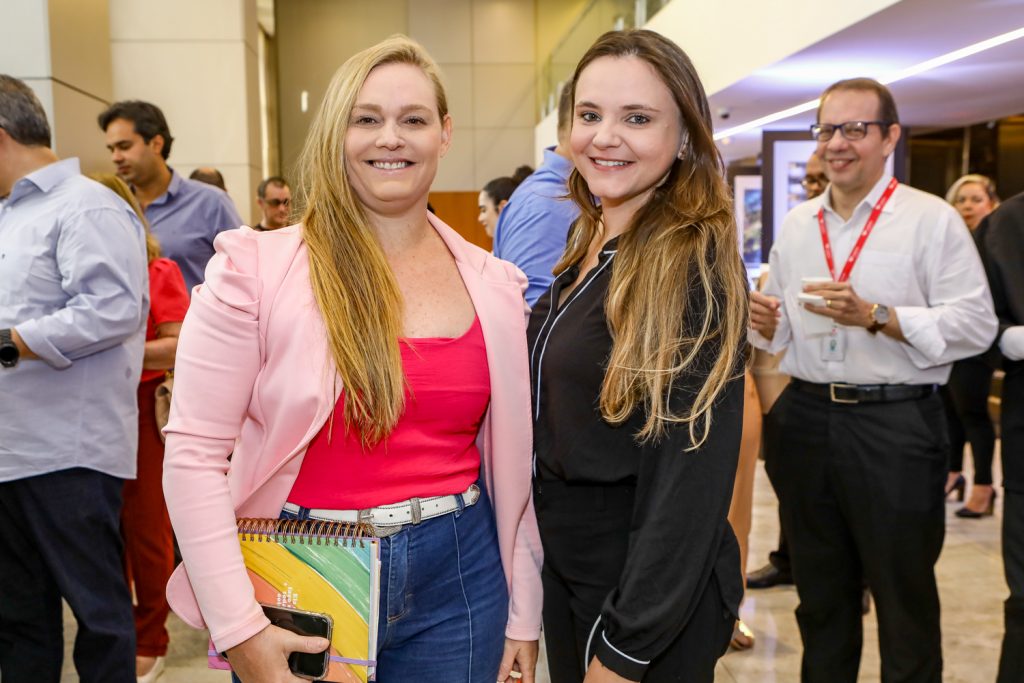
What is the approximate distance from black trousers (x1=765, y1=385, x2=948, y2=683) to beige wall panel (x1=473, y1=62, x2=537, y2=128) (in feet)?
40.8

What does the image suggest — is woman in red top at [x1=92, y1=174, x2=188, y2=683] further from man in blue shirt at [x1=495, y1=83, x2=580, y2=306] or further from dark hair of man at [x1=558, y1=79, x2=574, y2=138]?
dark hair of man at [x1=558, y1=79, x2=574, y2=138]

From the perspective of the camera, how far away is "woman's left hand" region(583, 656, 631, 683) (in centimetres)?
142

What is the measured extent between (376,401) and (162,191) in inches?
120

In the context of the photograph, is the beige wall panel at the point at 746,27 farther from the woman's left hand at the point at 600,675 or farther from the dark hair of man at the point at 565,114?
the woman's left hand at the point at 600,675

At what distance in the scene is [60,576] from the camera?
95.3 inches

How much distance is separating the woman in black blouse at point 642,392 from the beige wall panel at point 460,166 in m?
12.9

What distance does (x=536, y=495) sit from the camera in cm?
165

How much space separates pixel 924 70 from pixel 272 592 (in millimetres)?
6881

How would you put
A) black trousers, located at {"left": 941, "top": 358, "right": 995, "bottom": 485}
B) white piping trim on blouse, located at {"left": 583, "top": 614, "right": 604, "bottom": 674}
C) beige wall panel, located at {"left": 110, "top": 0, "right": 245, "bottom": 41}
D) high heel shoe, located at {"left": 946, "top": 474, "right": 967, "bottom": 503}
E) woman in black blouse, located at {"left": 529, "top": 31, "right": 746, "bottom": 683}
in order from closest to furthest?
woman in black blouse, located at {"left": 529, "top": 31, "right": 746, "bottom": 683}
white piping trim on blouse, located at {"left": 583, "top": 614, "right": 604, "bottom": 674}
black trousers, located at {"left": 941, "top": 358, "right": 995, "bottom": 485}
high heel shoe, located at {"left": 946, "top": 474, "right": 967, "bottom": 503}
beige wall panel, located at {"left": 110, "top": 0, "right": 245, "bottom": 41}

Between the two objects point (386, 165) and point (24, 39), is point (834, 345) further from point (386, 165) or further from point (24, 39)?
point (24, 39)

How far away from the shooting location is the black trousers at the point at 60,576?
2398mm

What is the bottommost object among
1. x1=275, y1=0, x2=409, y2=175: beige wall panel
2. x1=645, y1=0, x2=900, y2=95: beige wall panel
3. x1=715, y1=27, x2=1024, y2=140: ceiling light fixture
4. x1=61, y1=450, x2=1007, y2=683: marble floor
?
x1=61, y1=450, x2=1007, y2=683: marble floor

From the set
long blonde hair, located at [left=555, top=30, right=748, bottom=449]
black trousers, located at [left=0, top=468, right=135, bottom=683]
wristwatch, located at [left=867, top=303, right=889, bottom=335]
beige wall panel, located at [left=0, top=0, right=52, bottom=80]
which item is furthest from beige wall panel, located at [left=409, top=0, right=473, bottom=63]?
long blonde hair, located at [left=555, top=30, right=748, bottom=449]

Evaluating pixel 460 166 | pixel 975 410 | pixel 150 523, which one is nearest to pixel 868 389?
pixel 150 523
